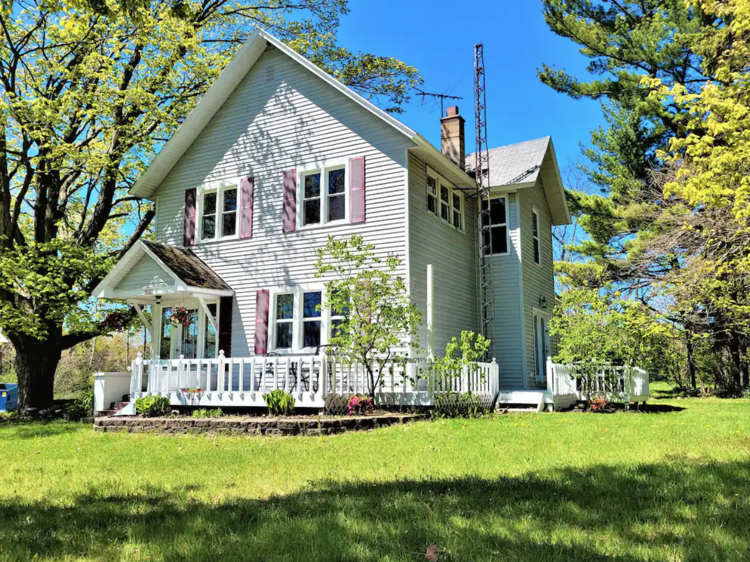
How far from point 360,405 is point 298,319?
130 inches

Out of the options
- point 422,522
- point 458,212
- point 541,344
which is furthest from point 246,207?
point 422,522

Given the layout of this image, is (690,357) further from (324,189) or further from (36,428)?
(36,428)

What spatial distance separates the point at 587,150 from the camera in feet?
90.4

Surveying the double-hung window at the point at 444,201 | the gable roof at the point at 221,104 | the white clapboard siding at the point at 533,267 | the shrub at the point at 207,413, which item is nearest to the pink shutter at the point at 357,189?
the gable roof at the point at 221,104

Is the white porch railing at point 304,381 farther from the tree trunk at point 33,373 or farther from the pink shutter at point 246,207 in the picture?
the tree trunk at point 33,373

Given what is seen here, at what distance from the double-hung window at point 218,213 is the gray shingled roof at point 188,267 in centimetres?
82

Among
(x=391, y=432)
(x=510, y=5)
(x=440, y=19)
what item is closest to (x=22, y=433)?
(x=391, y=432)

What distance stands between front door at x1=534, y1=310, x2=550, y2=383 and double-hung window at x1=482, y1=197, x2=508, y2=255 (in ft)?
7.74

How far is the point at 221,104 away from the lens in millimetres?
16859

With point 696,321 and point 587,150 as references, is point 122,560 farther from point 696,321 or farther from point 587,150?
point 587,150

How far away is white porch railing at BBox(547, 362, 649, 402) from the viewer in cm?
1485

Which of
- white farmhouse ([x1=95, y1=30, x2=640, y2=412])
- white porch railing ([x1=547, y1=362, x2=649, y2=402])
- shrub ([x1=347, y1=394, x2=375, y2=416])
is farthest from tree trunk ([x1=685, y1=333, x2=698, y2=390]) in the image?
shrub ([x1=347, y1=394, x2=375, y2=416])

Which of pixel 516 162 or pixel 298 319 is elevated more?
pixel 516 162

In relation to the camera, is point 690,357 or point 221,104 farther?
point 690,357
